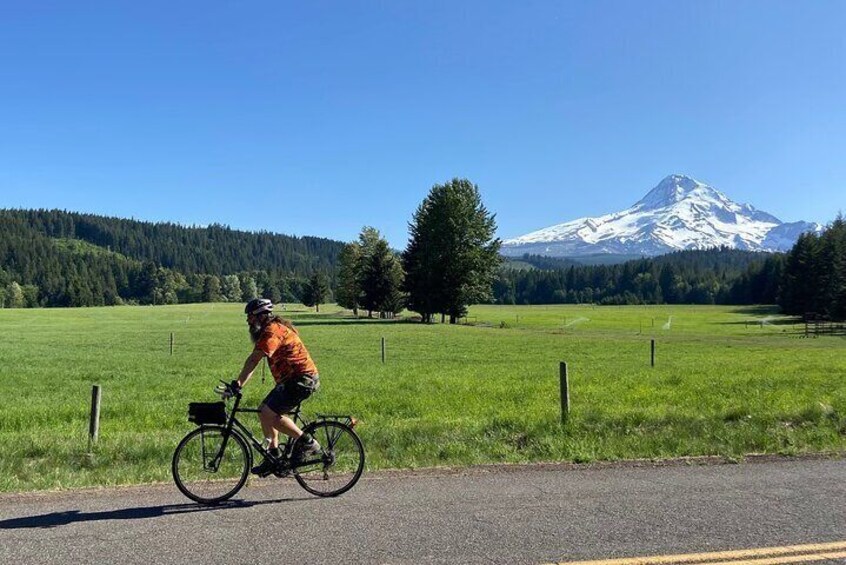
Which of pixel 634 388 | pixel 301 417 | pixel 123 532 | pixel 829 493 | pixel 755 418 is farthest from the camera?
pixel 634 388

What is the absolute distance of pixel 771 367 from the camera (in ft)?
82.7

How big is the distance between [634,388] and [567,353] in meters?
16.0

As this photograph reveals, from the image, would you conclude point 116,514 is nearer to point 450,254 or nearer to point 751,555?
point 751,555

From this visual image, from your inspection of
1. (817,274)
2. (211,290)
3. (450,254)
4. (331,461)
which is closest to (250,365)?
(331,461)

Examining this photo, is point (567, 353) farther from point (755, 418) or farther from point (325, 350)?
point (755, 418)

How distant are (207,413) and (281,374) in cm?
102

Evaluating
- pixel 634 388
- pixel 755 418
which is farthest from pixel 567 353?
pixel 755 418

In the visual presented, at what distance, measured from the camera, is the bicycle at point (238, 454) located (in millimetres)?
7656

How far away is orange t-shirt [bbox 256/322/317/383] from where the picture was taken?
25.0 ft

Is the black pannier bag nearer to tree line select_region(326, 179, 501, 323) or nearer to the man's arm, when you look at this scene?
the man's arm

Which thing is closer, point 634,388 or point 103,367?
point 634,388

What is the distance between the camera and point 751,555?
5609 millimetres

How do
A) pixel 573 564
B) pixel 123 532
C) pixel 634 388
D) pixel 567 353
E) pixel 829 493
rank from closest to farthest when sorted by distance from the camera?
pixel 573 564
pixel 123 532
pixel 829 493
pixel 634 388
pixel 567 353

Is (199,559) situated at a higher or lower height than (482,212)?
lower
